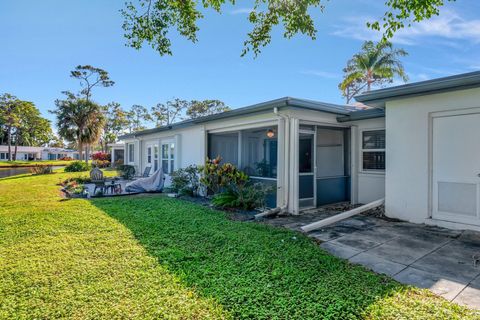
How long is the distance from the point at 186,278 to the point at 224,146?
703 centimetres

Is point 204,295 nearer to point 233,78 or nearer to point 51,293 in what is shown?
point 51,293

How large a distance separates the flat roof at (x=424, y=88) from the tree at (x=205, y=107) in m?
37.9

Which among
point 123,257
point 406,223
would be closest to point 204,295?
point 123,257

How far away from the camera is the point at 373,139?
8.36 m

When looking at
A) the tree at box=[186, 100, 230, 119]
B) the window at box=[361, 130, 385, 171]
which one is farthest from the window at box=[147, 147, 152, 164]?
the tree at box=[186, 100, 230, 119]

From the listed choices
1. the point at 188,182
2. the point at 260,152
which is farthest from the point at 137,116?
the point at 260,152

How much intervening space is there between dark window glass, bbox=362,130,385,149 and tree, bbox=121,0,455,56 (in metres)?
3.54

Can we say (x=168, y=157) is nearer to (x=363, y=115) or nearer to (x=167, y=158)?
(x=167, y=158)

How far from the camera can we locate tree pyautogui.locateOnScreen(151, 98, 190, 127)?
4578 cm

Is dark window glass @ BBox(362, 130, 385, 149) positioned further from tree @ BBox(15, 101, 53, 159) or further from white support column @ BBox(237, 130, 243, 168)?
tree @ BBox(15, 101, 53, 159)

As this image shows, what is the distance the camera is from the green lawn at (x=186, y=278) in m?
2.80

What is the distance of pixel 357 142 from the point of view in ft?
28.3

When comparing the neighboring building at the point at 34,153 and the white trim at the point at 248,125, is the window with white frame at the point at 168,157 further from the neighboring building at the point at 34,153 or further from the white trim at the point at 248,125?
the neighboring building at the point at 34,153

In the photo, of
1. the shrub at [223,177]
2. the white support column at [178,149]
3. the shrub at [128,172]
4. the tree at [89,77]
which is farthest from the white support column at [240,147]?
the tree at [89,77]
